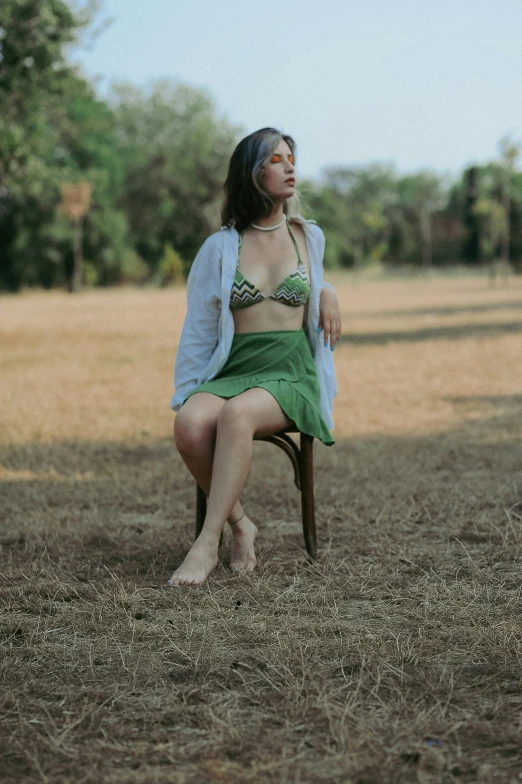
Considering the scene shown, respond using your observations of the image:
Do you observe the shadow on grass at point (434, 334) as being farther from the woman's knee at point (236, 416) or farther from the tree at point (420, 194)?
the tree at point (420, 194)

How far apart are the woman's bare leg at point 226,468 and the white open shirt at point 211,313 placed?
1.02 ft

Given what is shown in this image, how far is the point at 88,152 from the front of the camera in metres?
54.4

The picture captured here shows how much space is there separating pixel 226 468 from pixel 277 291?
76cm

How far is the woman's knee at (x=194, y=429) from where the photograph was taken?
398 centimetres

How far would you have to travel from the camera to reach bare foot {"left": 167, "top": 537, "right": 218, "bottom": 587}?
12.6ft

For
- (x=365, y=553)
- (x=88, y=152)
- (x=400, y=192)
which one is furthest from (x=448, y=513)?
(x=400, y=192)

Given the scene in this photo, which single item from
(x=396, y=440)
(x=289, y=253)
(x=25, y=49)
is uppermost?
(x=25, y=49)

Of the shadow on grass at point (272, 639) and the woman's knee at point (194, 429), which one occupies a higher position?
the woman's knee at point (194, 429)

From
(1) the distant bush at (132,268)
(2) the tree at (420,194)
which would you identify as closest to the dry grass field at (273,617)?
(1) the distant bush at (132,268)

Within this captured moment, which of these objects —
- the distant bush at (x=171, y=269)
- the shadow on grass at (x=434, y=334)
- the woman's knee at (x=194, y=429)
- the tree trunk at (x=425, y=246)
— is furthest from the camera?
the tree trunk at (x=425, y=246)

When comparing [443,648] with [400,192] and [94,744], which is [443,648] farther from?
[400,192]

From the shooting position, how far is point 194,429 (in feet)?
13.0

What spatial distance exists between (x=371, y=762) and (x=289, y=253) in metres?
2.43

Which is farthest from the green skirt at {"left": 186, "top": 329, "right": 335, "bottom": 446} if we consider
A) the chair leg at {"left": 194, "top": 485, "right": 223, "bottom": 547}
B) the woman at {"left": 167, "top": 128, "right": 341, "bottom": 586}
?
the chair leg at {"left": 194, "top": 485, "right": 223, "bottom": 547}
